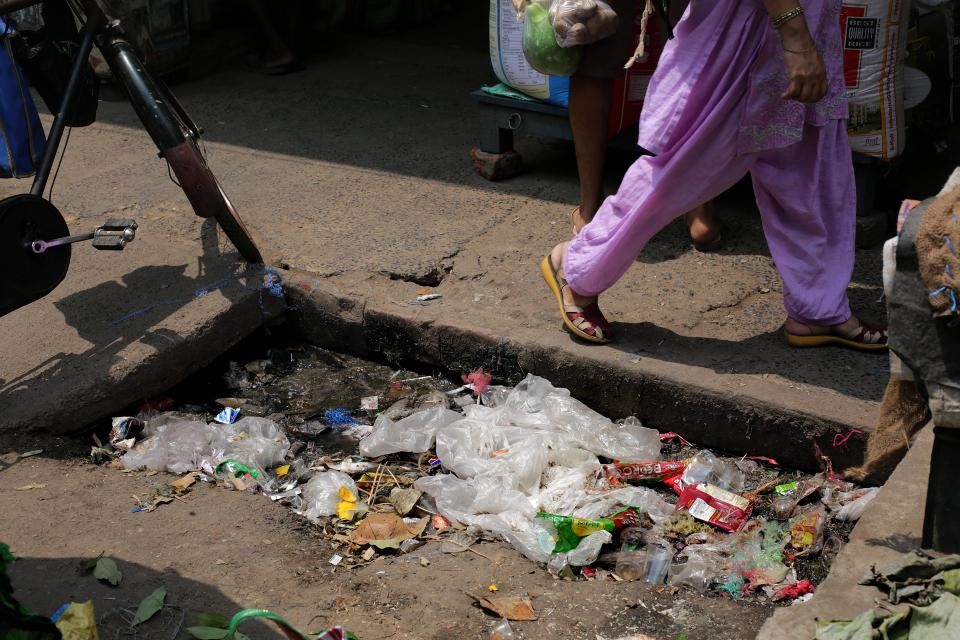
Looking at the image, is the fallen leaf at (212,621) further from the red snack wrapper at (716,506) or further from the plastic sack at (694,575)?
the red snack wrapper at (716,506)

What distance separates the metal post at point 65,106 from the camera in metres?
3.48

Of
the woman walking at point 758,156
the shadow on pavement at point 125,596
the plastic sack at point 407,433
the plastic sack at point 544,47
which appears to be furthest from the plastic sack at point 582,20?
the shadow on pavement at point 125,596

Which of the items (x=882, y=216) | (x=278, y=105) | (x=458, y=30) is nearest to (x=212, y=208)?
(x=278, y=105)

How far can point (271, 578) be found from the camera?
8.57 ft

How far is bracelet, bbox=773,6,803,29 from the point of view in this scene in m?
2.66

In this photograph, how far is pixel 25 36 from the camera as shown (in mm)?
3578

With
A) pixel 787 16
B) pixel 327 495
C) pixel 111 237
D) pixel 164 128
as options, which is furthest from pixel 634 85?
pixel 327 495

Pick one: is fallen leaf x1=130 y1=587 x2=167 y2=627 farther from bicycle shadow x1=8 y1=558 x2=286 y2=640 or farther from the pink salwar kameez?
the pink salwar kameez

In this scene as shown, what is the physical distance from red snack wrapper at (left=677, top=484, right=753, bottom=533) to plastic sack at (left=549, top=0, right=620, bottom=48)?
54.1 inches

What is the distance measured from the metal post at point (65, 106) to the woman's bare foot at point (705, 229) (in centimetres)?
222

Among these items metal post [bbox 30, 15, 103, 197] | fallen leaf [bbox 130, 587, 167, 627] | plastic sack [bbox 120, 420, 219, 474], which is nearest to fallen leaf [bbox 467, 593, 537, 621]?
fallen leaf [bbox 130, 587, 167, 627]

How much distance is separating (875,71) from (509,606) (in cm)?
239

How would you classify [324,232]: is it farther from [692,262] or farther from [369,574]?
[369,574]

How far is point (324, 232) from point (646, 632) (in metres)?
2.35
